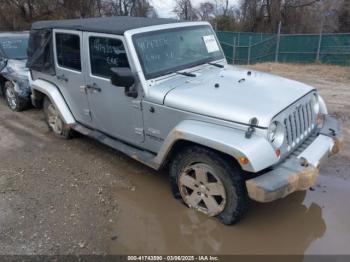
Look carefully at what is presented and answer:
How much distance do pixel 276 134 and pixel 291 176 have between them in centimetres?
40

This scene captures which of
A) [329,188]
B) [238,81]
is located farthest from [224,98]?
[329,188]

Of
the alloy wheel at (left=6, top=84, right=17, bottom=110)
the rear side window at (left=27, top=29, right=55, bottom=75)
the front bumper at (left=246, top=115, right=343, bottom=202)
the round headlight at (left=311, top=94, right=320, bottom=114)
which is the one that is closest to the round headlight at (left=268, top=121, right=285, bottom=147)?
the front bumper at (left=246, top=115, right=343, bottom=202)

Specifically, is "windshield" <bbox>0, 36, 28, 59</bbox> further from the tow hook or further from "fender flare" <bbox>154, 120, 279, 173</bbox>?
the tow hook

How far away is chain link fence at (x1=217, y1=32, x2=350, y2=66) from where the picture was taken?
1516cm

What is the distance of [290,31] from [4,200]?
24.9 m

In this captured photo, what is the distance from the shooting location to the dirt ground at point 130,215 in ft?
10.9

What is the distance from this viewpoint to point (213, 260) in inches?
124

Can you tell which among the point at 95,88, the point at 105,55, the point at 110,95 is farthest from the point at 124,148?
the point at 105,55

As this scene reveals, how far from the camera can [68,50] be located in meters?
4.98

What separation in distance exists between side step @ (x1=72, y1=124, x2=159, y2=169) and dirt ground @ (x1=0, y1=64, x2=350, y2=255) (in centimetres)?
44

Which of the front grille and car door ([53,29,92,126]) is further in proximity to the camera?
car door ([53,29,92,126])

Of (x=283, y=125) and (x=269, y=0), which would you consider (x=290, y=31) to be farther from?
(x=283, y=125)

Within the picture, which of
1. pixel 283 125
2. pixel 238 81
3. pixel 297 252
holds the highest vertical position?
pixel 238 81

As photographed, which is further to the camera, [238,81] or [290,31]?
[290,31]
